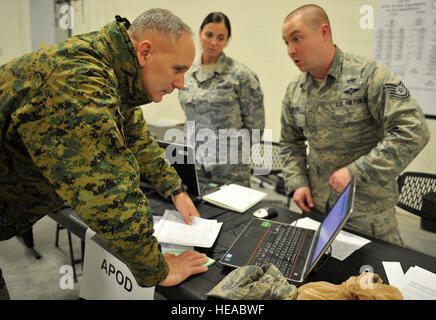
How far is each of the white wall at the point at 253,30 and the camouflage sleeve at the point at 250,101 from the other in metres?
1.37

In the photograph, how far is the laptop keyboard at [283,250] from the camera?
37.8 inches

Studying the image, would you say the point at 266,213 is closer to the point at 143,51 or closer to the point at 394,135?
the point at 394,135

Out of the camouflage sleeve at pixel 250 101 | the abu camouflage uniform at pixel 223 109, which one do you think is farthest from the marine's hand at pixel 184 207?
the camouflage sleeve at pixel 250 101

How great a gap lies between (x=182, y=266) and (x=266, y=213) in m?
0.54

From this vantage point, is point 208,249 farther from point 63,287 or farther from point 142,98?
point 63,287

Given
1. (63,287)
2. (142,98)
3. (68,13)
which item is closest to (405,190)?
(142,98)

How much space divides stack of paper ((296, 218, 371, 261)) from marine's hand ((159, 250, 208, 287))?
0.48 metres

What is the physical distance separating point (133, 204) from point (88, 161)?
0.15m

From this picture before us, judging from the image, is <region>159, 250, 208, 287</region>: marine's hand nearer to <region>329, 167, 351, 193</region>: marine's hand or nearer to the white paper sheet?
the white paper sheet

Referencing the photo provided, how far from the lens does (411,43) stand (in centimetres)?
270

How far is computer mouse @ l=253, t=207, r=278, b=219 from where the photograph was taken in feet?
4.53

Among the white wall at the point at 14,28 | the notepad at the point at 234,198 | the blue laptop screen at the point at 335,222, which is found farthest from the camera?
the white wall at the point at 14,28

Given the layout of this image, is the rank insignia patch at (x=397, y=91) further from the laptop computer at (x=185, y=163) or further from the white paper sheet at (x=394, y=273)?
the laptop computer at (x=185, y=163)

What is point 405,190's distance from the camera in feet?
6.65
